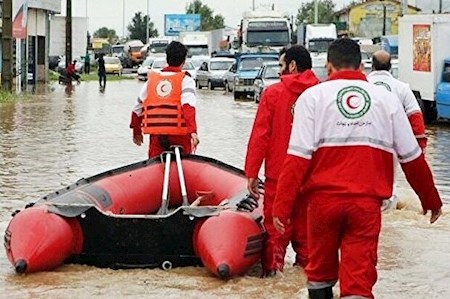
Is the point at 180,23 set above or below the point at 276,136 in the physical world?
above

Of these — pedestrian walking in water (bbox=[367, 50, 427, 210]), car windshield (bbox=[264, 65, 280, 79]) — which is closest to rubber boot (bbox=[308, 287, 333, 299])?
pedestrian walking in water (bbox=[367, 50, 427, 210])

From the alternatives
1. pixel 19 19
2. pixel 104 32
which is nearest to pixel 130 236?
pixel 19 19

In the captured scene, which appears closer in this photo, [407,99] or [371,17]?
[407,99]

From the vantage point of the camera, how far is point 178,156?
9945 millimetres

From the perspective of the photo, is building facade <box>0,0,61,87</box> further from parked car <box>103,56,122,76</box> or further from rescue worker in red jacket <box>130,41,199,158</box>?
rescue worker in red jacket <box>130,41,199,158</box>

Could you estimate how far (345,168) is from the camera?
241 inches

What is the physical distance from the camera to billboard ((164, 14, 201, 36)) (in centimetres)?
12444

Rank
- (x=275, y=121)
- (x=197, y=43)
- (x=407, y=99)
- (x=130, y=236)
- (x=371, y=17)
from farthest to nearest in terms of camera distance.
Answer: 1. (x=371, y=17)
2. (x=197, y=43)
3. (x=407, y=99)
4. (x=130, y=236)
5. (x=275, y=121)

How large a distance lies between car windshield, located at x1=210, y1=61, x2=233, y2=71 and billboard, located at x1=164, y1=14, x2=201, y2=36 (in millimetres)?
75061

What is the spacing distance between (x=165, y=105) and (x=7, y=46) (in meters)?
25.2

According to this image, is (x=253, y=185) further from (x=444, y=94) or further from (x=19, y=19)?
(x=19, y=19)

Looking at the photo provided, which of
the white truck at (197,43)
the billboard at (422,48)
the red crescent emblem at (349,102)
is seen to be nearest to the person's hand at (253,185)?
the red crescent emblem at (349,102)

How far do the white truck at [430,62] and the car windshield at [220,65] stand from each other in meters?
20.2

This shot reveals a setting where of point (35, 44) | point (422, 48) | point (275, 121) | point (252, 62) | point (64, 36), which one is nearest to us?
point (275, 121)
